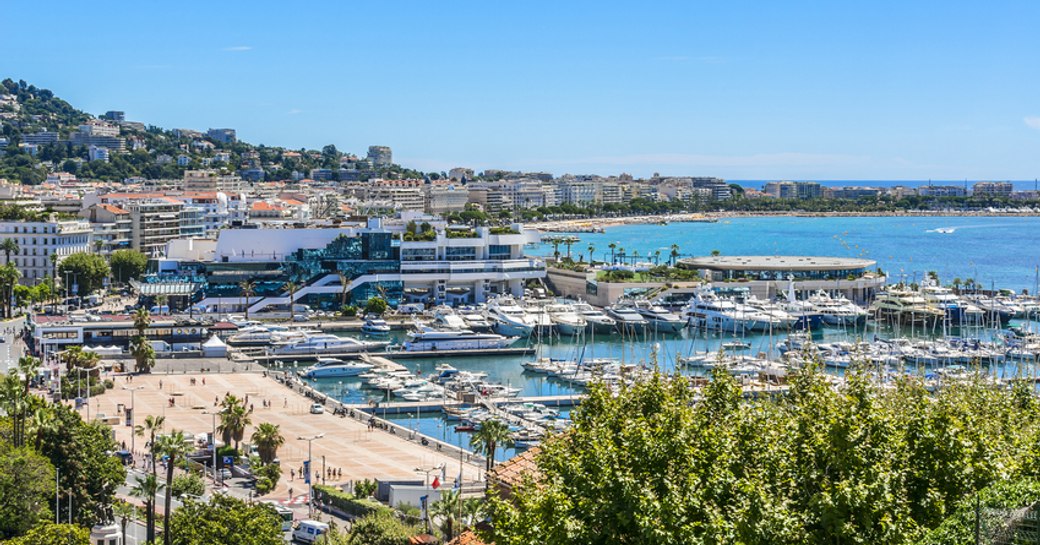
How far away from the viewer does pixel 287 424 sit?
42.5 meters

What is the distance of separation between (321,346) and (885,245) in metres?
104

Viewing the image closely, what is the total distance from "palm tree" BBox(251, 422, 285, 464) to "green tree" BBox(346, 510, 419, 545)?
33.4ft

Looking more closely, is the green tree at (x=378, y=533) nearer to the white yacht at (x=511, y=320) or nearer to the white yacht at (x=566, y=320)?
the white yacht at (x=566, y=320)

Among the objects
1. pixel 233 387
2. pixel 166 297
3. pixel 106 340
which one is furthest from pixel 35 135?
pixel 233 387

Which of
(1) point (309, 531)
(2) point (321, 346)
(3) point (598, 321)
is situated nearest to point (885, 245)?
(3) point (598, 321)

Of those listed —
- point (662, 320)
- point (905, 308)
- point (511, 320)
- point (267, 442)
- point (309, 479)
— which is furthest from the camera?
point (905, 308)

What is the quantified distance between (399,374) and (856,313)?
31230mm

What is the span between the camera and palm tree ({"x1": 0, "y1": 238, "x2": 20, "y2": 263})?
2940 inches

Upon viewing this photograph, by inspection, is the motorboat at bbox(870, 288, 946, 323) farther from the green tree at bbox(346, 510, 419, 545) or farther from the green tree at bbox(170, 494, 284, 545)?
the green tree at bbox(170, 494, 284, 545)

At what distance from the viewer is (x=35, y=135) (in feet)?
614

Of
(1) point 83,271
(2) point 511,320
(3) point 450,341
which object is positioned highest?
(1) point 83,271

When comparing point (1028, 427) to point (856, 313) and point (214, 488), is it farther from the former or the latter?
point (856, 313)

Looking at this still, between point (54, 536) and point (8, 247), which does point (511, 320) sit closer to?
point (8, 247)

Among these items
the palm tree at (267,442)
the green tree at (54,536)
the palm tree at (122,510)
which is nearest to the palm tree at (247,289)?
the palm tree at (267,442)
